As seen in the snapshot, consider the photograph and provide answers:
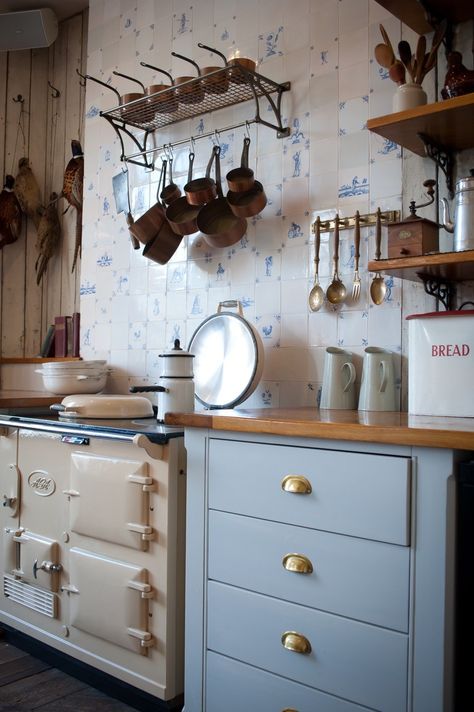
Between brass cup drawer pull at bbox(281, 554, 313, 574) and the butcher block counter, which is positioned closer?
the butcher block counter

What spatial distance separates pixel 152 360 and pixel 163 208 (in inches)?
24.1

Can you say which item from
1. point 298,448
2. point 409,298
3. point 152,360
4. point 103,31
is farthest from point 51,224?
point 298,448

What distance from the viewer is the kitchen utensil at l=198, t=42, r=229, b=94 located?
2192 mm

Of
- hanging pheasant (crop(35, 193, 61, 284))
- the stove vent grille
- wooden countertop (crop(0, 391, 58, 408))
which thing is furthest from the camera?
hanging pheasant (crop(35, 193, 61, 284))

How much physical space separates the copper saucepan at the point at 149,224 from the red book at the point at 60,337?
0.81 metres

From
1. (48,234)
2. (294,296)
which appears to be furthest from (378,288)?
(48,234)

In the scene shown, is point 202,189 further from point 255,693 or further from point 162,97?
point 255,693

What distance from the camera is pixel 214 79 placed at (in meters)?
2.25

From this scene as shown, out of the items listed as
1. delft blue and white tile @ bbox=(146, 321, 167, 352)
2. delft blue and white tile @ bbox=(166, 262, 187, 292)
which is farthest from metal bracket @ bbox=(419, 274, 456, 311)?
delft blue and white tile @ bbox=(146, 321, 167, 352)

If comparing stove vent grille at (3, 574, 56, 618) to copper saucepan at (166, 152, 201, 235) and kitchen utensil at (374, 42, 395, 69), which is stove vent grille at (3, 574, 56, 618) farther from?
kitchen utensil at (374, 42, 395, 69)

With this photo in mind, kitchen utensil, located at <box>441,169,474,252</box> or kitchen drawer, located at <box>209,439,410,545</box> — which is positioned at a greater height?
kitchen utensil, located at <box>441,169,474,252</box>

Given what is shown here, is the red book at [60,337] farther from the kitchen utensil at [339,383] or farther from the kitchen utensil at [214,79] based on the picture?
the kitchen utensil at [339,383]

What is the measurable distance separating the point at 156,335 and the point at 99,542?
3.08 ft

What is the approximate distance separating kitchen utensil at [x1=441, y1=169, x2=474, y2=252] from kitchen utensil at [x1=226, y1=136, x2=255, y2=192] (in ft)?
2.62
